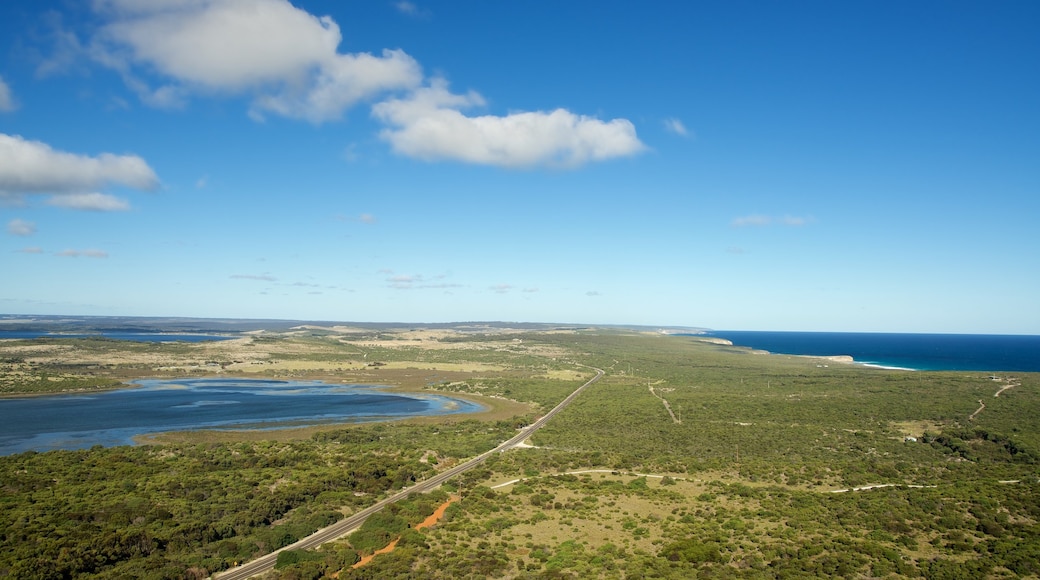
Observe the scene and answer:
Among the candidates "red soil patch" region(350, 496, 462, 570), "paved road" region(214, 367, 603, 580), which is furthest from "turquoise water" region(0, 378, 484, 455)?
"red soil patch" region(350, 496, 462, 570)

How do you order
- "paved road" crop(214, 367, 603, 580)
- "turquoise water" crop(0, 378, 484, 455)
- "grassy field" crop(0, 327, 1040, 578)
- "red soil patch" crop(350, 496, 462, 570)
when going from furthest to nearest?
"turquoise water" crop(0, 378, 484, 455), "red soil patch" crop(350, 496, 462, 570), "grassy field" crop(0, 327, 1040, 578), "paved road" crop(214, 367, 603, 580)

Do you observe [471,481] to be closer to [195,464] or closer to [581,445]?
[581,445]

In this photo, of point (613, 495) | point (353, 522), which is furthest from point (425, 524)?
point (613, 495)

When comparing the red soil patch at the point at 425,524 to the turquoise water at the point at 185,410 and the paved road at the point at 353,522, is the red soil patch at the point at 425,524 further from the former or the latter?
the turquoise water at the point at 185,410

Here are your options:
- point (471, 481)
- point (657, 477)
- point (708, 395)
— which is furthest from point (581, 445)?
point (708, 395)

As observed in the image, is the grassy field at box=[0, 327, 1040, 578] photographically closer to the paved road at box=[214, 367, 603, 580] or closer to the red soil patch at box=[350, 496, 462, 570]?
the red soil patch at box=[350, 496, 462, 570]

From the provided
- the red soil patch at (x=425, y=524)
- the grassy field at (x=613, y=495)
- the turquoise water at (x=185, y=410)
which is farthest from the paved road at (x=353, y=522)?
the turquoise water at (x=185, y=410)
